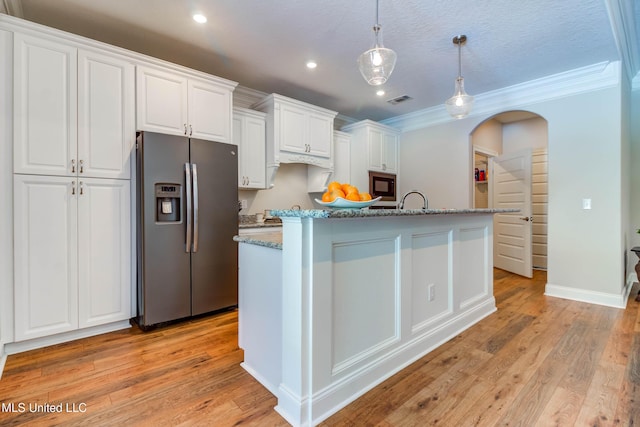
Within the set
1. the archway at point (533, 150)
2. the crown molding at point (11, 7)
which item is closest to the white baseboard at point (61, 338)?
the crown molding at point (11, 7)

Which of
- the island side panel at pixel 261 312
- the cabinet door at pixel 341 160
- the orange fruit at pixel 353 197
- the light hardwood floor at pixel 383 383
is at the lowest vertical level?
the light hardwood floor at pixel 383 383

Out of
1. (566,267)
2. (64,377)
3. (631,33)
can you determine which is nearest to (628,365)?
(566,267)

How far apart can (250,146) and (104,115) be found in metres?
1.48

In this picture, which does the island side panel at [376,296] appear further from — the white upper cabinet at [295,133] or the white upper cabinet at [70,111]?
the white upper cabinet at [295,133]

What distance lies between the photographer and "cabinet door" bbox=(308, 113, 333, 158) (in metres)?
4.04

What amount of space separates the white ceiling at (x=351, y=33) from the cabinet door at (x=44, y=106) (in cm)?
38

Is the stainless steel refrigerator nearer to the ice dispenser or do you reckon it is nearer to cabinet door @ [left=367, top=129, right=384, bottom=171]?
the ice dispenser

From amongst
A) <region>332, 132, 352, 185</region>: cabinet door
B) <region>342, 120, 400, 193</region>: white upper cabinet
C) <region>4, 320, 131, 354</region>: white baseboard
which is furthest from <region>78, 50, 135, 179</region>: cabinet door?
<region>342, 120, 400, 193</region>: white upper cabinet

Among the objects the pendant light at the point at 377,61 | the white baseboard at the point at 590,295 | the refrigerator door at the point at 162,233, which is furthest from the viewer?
the white baseboard at the point at 590,295

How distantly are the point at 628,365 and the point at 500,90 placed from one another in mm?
3196

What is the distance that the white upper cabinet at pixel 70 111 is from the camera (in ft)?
7.02

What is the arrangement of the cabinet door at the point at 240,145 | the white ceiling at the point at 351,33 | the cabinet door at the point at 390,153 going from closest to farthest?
the white ceiling at the point at 351,33, the cabinet door at the point at 240,145, the cabinet door at the point at 390,153

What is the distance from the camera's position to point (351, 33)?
261 centimetres

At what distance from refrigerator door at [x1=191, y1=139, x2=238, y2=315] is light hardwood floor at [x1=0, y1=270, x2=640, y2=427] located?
0.35 meters
